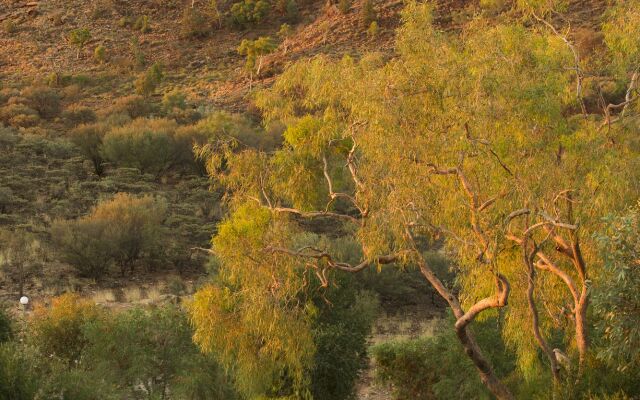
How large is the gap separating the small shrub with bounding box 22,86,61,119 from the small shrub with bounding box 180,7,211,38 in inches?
550

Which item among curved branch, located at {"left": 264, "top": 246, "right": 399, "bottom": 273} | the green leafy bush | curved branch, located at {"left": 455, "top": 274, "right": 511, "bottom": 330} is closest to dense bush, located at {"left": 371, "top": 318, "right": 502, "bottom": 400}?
the green leafy bush

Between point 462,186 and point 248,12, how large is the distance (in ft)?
157

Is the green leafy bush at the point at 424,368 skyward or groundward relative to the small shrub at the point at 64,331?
groundward

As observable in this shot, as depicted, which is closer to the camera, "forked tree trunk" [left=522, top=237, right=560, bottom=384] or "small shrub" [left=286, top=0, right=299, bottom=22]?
"forked tree trunk" [left=522, top=237, right=560, bottom=384]

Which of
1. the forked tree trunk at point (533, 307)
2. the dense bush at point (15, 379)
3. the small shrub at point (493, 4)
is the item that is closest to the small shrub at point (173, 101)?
the small shrub at point (493, 4)

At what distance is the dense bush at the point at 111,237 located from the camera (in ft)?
81.6

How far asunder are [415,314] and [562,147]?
45.9 ft

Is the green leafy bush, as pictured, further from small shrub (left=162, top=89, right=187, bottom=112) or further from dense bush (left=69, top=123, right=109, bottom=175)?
small shrub (left=162, top=89, right=187, bottom=112)

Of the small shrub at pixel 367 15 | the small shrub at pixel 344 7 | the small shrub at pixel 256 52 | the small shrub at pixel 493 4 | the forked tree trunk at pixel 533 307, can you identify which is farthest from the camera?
the small shrub at pixel 344 7

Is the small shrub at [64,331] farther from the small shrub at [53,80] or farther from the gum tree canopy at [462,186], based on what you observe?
the small shrub at [53,80]

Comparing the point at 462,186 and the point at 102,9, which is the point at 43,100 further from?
the point at 462,186

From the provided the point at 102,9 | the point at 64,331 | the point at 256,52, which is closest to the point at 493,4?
the point at 64,331

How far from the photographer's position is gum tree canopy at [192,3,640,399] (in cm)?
1133

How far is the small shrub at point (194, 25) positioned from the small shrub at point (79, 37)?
632cm
